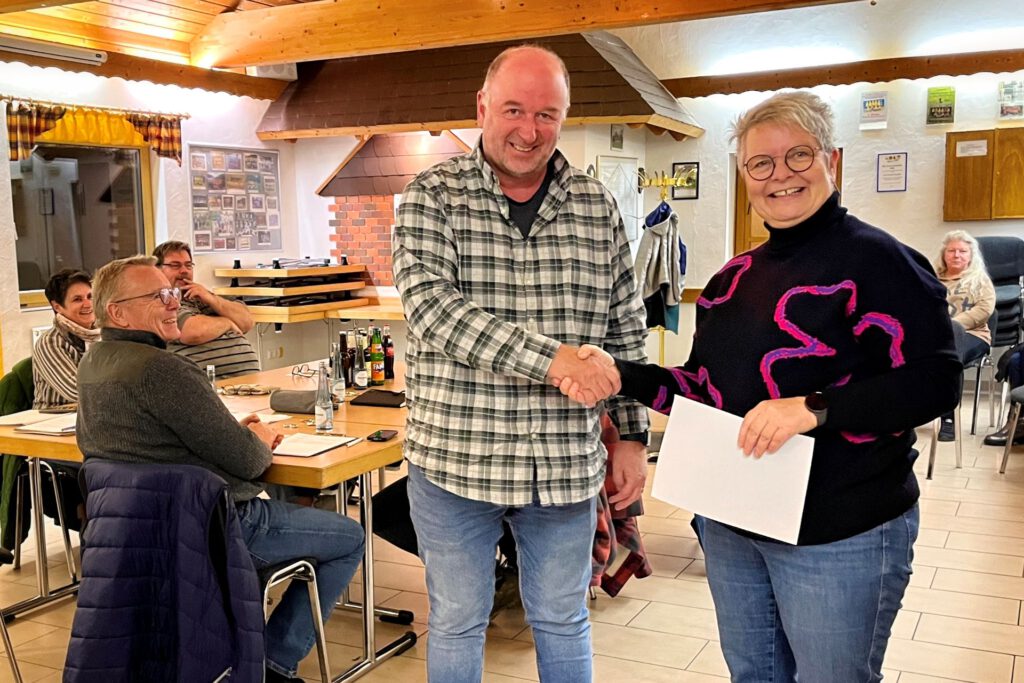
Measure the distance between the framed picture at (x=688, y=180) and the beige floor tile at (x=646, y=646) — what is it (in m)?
5.78

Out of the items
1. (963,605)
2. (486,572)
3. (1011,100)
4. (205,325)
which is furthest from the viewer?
(1011,100)

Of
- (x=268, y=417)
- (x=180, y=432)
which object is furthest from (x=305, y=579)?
(x=268, y=417)

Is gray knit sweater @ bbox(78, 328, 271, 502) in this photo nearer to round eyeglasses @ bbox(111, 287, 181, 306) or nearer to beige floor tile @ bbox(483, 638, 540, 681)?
round eyeglasses @ bbox(111, 287, 181, 306)

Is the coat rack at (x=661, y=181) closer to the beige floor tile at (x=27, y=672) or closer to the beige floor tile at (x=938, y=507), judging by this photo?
the beige floor tile at (x=938, y=507)

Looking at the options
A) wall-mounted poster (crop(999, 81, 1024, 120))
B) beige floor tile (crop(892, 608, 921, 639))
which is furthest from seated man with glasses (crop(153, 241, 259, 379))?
wall-mounted poster (crop(999, 81, 1024, 120))

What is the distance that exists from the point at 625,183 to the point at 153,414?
6198mm

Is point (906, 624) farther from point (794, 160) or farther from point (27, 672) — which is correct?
point (27, 672)

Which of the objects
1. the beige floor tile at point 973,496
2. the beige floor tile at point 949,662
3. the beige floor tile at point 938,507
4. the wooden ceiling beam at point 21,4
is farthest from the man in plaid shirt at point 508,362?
the beige floor tile at point 973,496

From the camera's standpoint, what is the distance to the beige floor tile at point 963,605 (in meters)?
3.47

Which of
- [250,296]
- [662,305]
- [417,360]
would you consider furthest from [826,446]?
[250,296]

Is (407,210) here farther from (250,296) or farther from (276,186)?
(276,186)

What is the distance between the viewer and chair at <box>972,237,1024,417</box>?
6840 mm

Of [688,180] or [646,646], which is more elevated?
[688,180]

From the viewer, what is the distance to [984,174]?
7.58 metres
